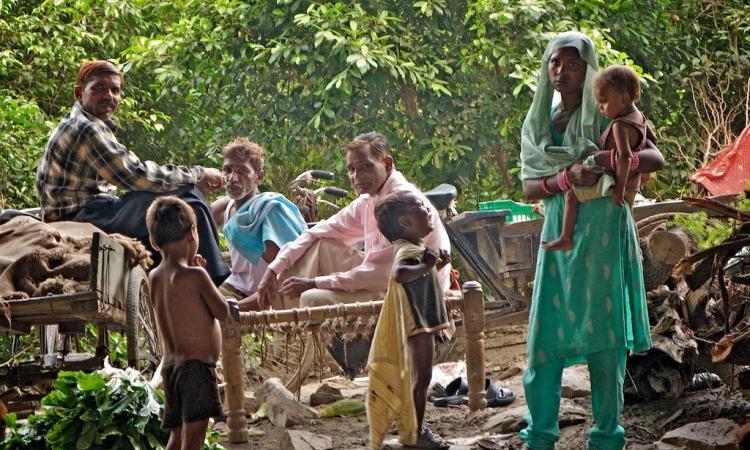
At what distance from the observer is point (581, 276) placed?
196 inches

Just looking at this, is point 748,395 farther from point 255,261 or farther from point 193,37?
point 193,37

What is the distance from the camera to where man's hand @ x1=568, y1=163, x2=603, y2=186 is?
4.86 meters

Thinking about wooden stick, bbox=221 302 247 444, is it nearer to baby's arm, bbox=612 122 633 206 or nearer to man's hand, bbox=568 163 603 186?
man's hand, bbox=568 163 603 186

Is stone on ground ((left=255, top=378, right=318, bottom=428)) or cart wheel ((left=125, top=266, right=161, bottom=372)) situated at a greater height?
cart wheel ((left=125, top=266, right=161, bottom=372))

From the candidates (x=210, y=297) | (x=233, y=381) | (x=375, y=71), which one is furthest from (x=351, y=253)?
(x=375, y=71)

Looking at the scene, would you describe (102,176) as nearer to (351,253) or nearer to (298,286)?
(298,286)

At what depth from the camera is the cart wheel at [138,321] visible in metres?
5.93

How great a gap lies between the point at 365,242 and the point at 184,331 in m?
2.23

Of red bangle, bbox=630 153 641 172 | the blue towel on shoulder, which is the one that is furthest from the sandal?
the blue towel on shoulder

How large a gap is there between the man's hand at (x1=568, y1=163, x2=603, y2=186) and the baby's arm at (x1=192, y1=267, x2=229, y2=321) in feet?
5.07

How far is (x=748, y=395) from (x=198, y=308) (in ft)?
9.60

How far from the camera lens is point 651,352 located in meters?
5.95

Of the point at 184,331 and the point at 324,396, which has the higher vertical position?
the point at 184,331

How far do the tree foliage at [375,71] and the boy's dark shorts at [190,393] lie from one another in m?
6.08
